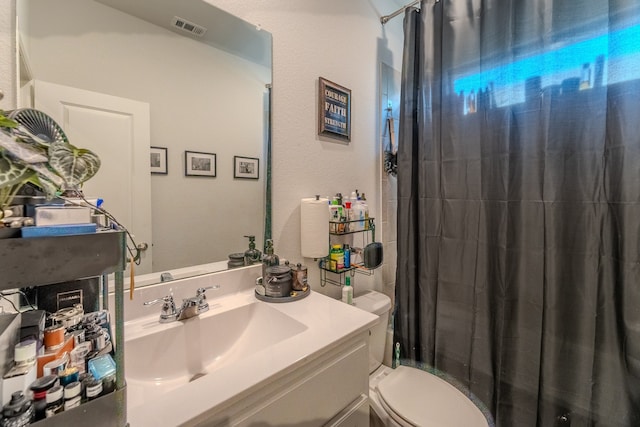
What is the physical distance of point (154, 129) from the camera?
94 centimetres

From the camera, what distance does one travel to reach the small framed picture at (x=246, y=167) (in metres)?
1.14

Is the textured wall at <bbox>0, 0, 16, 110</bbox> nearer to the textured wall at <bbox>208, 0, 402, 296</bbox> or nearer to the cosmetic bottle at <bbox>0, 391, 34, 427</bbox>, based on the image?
the textured wall at <bbox>208, 0, 402, 296</bbox>

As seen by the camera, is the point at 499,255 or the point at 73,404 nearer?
the point at 73,404

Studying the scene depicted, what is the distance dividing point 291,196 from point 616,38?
1.34 metres

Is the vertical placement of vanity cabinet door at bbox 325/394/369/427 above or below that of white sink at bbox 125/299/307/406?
below

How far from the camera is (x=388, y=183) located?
5.78 ft

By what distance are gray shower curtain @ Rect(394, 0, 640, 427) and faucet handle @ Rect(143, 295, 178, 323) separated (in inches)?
45.3

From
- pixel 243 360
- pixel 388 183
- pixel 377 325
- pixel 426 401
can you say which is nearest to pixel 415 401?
pixel 426 401

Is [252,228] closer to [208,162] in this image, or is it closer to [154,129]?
[208,162]

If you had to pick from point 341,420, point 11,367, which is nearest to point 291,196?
point 341,420

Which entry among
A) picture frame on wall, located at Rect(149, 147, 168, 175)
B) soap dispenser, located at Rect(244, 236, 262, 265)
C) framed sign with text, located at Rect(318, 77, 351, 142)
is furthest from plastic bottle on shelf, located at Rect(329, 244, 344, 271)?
picture frame on wall, located at Rect(149, 147, 168, 175)

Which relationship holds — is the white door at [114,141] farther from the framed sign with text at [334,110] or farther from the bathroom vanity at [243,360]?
the framed sign with text at [334,110]

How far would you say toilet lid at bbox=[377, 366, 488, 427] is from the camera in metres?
1.00

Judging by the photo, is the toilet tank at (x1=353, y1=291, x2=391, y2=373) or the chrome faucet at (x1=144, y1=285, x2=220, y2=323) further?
the toilet tank at (x1=353, y1=291, x2=391, y2=373)
